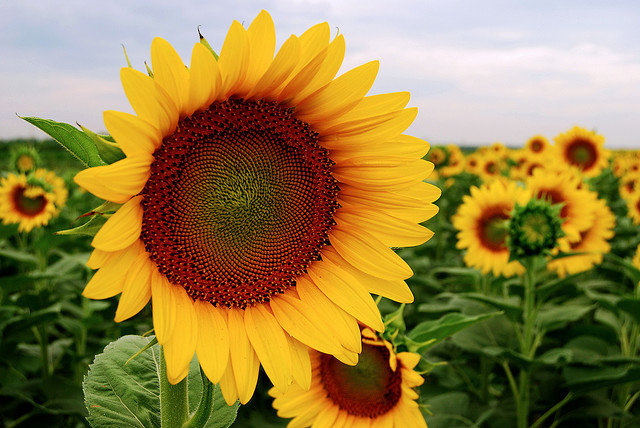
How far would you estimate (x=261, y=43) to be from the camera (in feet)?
3.63

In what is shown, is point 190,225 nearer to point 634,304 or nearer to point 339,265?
point 339,265

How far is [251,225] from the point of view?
52.2 inches

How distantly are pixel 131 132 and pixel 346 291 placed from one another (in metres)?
0.67

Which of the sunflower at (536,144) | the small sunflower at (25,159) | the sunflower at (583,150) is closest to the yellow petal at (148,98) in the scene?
the small sunflower at (25,159)

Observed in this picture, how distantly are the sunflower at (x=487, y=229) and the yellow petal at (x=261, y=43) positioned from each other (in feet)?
12.1

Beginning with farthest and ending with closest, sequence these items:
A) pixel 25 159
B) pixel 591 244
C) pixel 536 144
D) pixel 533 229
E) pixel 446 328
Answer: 1. pixel 536 144
2. pixel 25 159
3. pixel 591 244
4. pixel 533 229
5. pixel 446 328

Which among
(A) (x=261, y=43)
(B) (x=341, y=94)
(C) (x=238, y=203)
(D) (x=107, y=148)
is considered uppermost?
(A) (x=261, y=43)

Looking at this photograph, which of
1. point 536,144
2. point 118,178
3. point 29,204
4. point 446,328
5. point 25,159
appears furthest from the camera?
point 536,144

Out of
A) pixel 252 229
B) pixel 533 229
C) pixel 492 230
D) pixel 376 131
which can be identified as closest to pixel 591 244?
pixel 492 230

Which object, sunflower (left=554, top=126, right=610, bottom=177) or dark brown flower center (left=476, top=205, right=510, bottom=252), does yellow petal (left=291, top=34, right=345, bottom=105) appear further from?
sunflower (left=554, top=126, right=610, bottom=177)

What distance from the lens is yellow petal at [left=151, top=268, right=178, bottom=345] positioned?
109 centimetres

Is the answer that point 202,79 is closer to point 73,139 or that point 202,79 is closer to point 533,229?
point 73,139

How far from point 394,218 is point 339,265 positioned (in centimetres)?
20

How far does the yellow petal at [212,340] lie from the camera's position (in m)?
1.16
